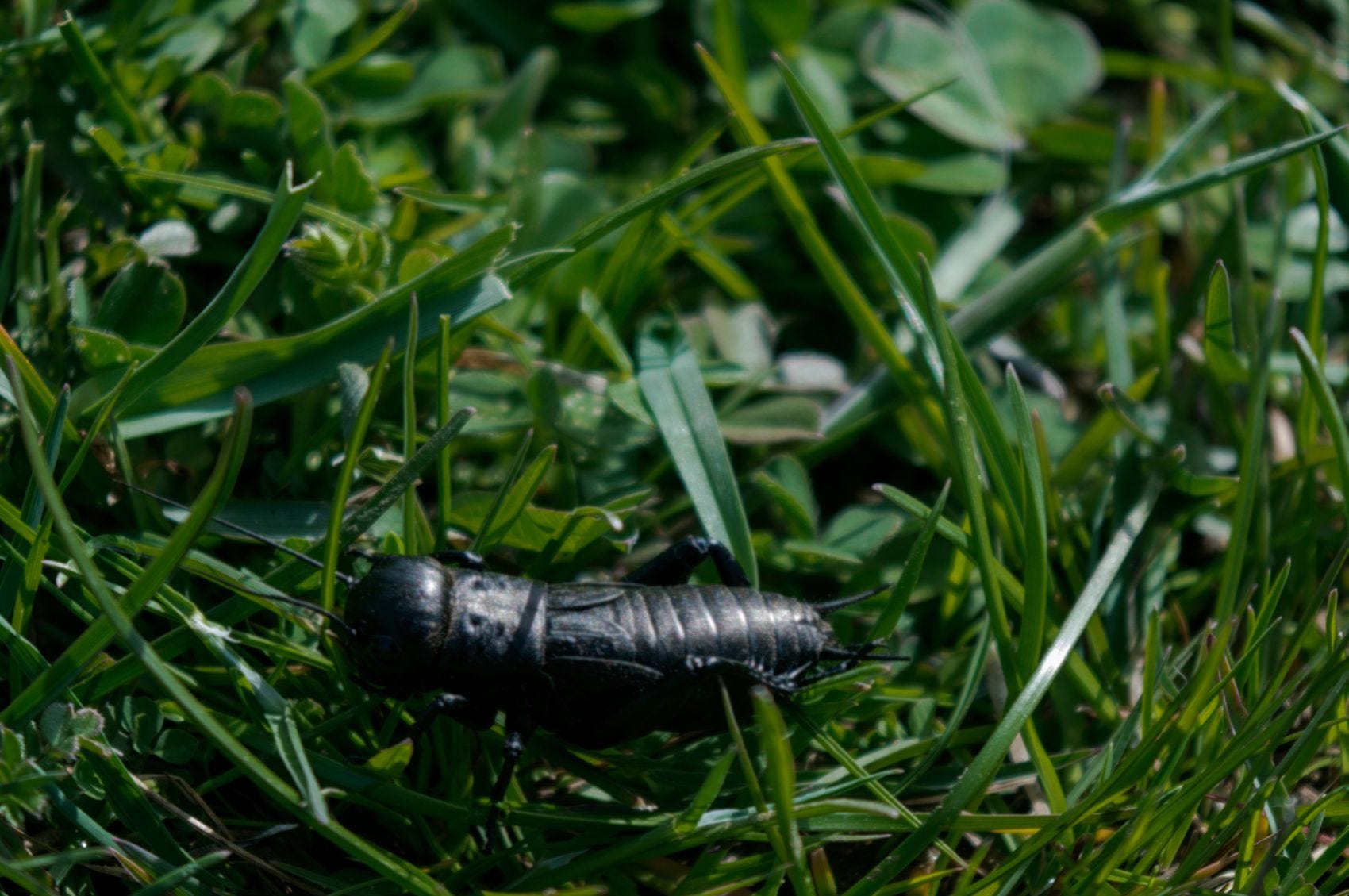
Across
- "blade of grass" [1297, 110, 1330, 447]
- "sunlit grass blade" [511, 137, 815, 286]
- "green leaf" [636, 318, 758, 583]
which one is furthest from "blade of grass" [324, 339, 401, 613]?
"blade of grass" [1297, 110, 1330, 447]

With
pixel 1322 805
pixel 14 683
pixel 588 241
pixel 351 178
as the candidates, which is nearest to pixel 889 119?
pixel 588 241

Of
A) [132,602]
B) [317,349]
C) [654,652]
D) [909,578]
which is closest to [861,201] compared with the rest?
[909,578]

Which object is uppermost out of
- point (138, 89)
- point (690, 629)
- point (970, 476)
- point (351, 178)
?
point (138, 89)

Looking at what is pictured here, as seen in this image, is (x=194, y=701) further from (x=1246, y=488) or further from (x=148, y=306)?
(x=1246, y=488)

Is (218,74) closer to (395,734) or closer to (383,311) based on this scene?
(383,311)

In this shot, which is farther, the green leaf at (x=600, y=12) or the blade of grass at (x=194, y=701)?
the green leaf at (x=600, y=12)

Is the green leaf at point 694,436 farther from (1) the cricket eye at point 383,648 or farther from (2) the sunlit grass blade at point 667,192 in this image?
(1) the cricket eye at point 383,648

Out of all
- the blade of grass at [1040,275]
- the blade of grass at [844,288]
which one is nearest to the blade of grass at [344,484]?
the blade of grass at [844,288]
